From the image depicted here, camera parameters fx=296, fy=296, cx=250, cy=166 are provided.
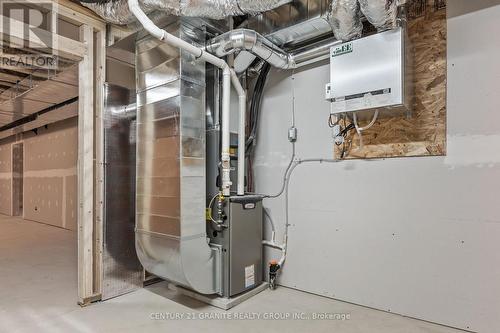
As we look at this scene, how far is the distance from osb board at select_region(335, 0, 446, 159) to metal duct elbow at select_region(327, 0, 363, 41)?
48 cm

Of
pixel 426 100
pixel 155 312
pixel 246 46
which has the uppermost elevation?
pixel 246 46

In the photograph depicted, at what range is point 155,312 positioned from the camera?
2.33 m

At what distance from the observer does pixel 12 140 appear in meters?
7.90

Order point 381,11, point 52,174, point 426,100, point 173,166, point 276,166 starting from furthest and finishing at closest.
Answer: point 52,174
point 276,166
point 173,166
point 426,100
point 381,11

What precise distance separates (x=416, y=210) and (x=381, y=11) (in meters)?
1.42

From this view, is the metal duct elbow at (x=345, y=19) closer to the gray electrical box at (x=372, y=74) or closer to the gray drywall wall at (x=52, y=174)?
the gray electrical box at (x=372, y=74)

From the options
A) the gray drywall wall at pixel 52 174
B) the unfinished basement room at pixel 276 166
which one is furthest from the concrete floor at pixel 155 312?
the gray drywall wall at pixel 52 174

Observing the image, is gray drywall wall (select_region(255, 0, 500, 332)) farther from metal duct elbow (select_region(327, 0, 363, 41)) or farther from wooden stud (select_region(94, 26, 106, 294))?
wooden stud (select_region(94, 26, 106, 294))

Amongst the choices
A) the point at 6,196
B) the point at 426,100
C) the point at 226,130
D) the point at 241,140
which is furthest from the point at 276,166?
the point at 6,196

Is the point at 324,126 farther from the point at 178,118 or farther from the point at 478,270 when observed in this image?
the point at 478,270

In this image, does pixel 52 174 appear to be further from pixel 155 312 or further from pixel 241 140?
pixel 241 140

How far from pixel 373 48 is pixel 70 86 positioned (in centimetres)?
370

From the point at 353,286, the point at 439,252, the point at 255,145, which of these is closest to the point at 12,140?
the point at 255,145

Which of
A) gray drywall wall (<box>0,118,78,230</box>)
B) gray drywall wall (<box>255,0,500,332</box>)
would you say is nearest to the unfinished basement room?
gray drywall wall (<box>255,0,500,332</box>)
